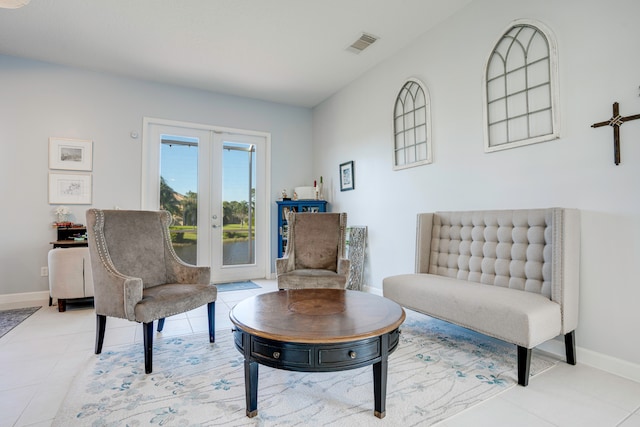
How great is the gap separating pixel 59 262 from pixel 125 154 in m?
1.60

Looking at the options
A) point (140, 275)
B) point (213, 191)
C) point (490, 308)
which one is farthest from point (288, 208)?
point (490, 308)

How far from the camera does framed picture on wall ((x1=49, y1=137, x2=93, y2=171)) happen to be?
3.90 meters

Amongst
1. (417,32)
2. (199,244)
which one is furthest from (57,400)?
(417,32)

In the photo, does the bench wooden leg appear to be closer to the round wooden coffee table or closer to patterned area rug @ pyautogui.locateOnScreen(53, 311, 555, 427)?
patterned area rug @ pyautogui.locateOnScreen(53, 311, 555, 427)

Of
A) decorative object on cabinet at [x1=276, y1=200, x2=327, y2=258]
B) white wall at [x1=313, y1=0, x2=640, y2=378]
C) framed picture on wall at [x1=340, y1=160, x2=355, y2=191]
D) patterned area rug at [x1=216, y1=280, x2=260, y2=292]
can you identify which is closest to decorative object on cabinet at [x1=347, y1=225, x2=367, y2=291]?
white wall at [x1=313, y1=0, x2=640, y2=378]

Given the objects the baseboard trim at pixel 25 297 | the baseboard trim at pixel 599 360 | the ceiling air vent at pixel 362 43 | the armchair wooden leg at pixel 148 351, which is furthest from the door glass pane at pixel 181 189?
the baseboard trim at pixel 599 360

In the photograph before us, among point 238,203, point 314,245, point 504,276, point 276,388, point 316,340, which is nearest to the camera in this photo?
point 316,340

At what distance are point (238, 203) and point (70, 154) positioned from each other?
218 centimetres

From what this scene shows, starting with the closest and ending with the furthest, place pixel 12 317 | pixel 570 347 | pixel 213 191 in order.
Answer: pixel 570 347 < pixel 12 317 < pixel 213 191

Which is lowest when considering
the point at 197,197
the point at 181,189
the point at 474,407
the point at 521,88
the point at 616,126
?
the point at 474,407

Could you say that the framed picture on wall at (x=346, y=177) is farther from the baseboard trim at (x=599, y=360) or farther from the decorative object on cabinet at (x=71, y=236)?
the decorative object on cabinet at (x=71, y=236)

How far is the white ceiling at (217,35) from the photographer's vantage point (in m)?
2.90

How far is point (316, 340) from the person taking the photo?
140cm

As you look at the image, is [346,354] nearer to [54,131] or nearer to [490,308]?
[490,308]
